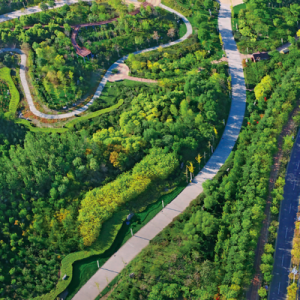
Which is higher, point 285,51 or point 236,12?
point 236,12

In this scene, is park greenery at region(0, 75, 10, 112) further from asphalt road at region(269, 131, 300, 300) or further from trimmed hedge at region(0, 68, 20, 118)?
asphalt road at region(269, 131, 300, 300)

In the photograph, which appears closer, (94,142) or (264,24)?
(94,142)

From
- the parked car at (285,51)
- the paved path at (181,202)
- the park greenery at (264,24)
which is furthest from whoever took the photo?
the park greenery at (264,24)

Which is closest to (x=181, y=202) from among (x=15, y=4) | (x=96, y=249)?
(x=96, y=249)

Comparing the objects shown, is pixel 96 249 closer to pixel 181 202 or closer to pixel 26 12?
pixel 181 202

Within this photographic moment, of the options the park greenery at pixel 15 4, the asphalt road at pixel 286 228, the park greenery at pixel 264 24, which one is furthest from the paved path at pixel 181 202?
the park greenery at pixel 15 4

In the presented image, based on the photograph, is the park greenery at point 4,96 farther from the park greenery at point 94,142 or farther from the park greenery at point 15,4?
the park greenery at point 15,4
